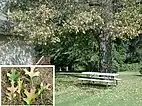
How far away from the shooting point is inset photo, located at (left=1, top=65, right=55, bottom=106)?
4.54 metres

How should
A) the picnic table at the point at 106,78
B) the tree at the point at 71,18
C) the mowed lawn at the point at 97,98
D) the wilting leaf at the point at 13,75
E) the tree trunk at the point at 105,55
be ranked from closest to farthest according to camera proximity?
the wilting leaf at the point at 13,75
the mowed lawn at the point at 97,98
the tree at the point at 71,18
the picnic table at the point at 106,78
the tree trunk at the point at 105,55

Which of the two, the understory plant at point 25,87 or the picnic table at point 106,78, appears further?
the picnic table at point 106,78

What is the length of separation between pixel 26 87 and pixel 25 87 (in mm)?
16

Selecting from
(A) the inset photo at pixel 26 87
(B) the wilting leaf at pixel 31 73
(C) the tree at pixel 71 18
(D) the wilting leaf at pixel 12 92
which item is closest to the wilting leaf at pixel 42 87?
(A) the inset photo at pixel 26 87

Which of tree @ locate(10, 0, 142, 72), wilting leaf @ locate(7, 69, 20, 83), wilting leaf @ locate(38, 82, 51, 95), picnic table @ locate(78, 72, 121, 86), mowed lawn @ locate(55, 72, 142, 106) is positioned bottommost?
mowed lawn @ locate(55, 72, 142, 106)

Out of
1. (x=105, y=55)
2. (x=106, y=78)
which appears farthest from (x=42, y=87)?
(x=105, y=55)

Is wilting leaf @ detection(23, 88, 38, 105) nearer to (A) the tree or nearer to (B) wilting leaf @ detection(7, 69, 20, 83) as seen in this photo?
(B) wilting leaf @ detection(7, 69, 20, 83)

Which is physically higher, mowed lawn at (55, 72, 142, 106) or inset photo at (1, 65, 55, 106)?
inset photo at (1, 65, 55, 106)

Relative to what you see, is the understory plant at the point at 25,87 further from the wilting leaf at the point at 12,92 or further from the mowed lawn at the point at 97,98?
the mowed lawn at the point at 97,98

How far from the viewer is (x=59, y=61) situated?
111ft

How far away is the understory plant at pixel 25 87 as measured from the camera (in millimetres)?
4518

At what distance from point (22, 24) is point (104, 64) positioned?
17.8 ft

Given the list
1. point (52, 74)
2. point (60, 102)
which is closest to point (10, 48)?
point (60, 102)

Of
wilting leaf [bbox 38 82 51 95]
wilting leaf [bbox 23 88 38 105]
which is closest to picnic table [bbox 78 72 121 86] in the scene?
wilting leaf [bbox 38 82 51 95]
